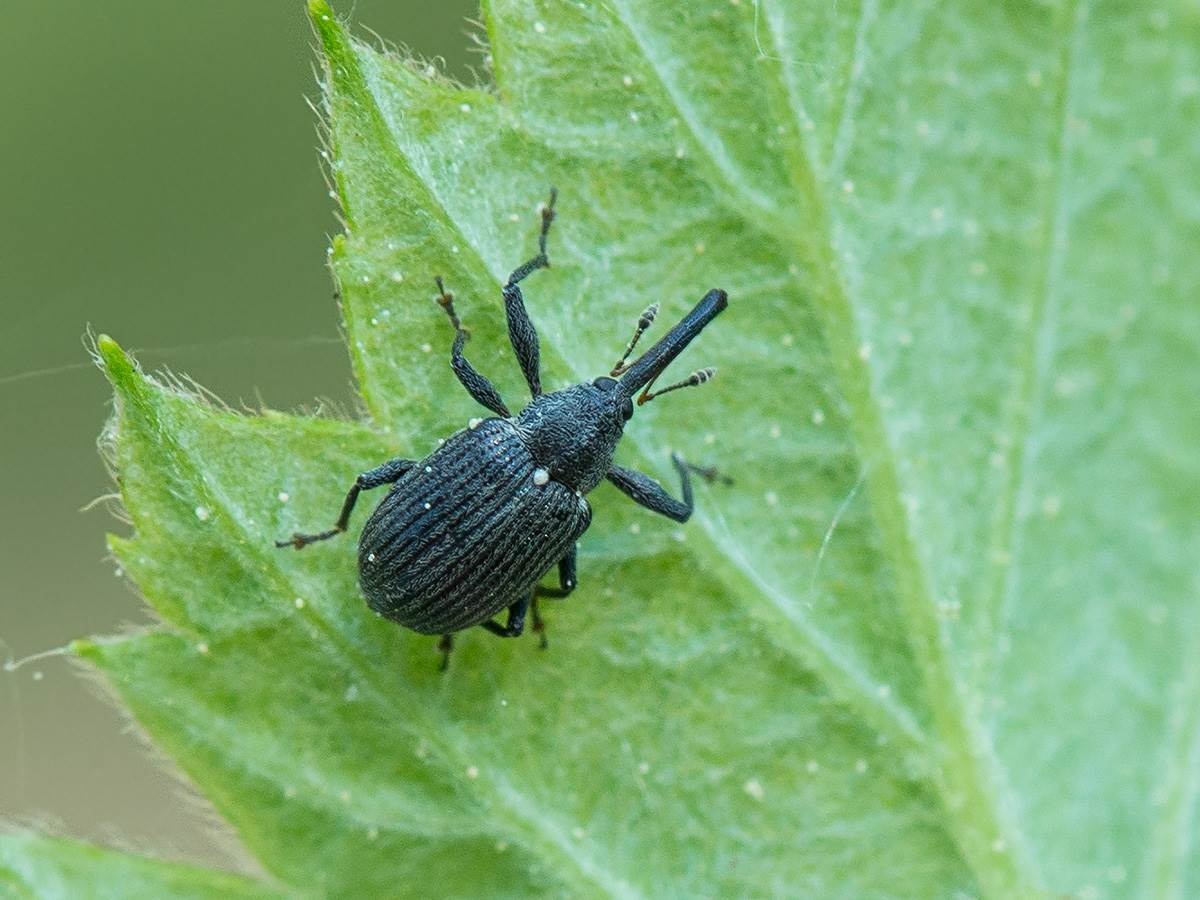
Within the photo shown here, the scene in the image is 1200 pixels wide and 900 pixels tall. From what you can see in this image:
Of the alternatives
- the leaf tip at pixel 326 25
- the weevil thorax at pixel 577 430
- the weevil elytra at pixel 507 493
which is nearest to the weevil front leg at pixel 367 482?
the weevil elytra at pixel 507 493

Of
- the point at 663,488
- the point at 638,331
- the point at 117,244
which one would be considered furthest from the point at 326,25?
the point at 117,244

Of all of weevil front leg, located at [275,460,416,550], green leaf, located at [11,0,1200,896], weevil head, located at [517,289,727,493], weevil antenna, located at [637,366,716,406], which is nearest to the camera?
green leaf, located at [11,0,1200,896]

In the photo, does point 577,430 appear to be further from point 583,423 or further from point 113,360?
point 113,360

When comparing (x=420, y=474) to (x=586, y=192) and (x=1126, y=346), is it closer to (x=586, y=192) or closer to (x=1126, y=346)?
(x=586, y=192)

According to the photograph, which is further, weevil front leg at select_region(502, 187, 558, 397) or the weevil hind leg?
the weevil hind leg

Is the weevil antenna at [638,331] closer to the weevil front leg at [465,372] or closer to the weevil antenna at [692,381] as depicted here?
the weevil antenna at [692,381]

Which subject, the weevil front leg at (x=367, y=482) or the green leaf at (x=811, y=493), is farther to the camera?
the weevil front leg at (x=367, y=482)

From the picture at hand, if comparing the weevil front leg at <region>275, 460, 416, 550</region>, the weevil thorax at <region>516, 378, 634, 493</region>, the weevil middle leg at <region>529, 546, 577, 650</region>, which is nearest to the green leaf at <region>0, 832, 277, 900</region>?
the weevil front leg at <region>275, 460, 416, 550</region>

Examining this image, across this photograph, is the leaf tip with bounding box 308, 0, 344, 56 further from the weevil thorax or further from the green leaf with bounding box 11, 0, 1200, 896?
the weevil thorax
